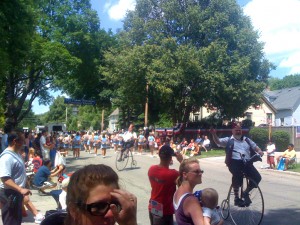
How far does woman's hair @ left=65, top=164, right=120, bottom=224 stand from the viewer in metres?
1.97

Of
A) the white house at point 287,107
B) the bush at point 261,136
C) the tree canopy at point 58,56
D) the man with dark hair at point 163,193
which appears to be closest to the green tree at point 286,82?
the white house at point 287,107

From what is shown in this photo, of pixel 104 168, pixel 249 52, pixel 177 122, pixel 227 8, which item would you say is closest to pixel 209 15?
pixel 227 8

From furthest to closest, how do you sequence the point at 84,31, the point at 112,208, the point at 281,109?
the point at 281,109, the point at 84,31, the point at 112,208

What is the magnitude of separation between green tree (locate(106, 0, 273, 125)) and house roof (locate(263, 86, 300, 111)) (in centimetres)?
→ 2575

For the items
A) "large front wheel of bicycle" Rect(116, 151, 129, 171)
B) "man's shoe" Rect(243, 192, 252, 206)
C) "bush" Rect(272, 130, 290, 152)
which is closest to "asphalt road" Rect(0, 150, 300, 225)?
"large front wheel of bicycle" Rect(116, 151, 129, 171)

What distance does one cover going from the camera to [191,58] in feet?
96.3

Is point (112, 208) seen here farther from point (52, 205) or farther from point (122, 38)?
point (122, 38)

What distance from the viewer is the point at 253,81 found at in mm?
32344

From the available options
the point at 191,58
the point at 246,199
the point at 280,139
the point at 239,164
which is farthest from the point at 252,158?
the point at 280,139

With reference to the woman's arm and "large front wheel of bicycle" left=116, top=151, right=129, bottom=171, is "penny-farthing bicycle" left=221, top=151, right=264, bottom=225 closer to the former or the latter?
the woman's arm

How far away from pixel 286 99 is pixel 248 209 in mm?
57851

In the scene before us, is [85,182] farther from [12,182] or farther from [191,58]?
[191,58]

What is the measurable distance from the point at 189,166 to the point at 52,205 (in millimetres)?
6366

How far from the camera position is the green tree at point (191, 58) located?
98.4 feet
